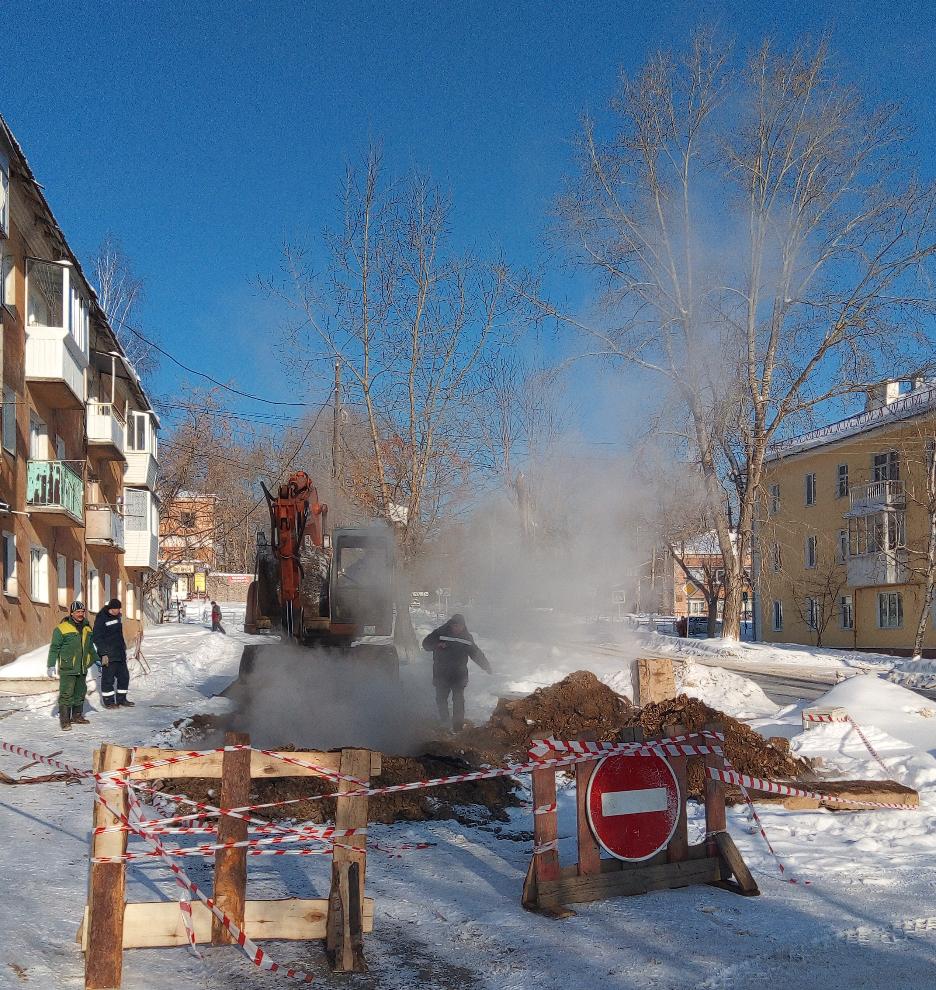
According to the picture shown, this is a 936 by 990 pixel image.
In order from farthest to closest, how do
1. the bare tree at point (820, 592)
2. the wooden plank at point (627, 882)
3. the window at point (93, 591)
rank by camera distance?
the bare tree at point (820, 592), the window at point (93, 591), the wooden plank at point (627, 882)

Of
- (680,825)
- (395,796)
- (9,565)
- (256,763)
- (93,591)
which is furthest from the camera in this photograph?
Answer: (93,591)

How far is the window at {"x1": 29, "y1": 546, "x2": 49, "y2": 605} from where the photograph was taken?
23.9 m

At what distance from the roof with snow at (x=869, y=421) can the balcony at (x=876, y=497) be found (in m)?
2.33

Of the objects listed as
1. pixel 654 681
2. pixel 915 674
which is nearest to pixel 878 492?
pixel 915 674

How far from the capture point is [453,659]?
1353 cm

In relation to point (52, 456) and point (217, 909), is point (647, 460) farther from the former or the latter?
point (217, 909)

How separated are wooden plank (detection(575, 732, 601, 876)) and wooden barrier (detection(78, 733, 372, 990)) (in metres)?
1.32

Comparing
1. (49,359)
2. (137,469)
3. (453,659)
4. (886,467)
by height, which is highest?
A: (886,467)

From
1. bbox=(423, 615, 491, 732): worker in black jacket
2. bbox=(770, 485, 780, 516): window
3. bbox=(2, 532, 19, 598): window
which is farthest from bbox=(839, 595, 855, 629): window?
bbox=(423, 615, 491, 732): worker in black jacket

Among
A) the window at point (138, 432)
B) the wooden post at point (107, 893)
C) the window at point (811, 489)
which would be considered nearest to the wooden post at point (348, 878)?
the wooden post at point (107, 893)

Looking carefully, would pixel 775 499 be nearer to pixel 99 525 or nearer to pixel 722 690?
pixel 99 525

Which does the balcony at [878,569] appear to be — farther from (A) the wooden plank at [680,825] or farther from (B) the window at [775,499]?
(A) the wooden plank at [680,825]

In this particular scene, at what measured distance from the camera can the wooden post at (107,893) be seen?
15.0 ft

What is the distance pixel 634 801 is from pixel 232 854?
7.91 feet
